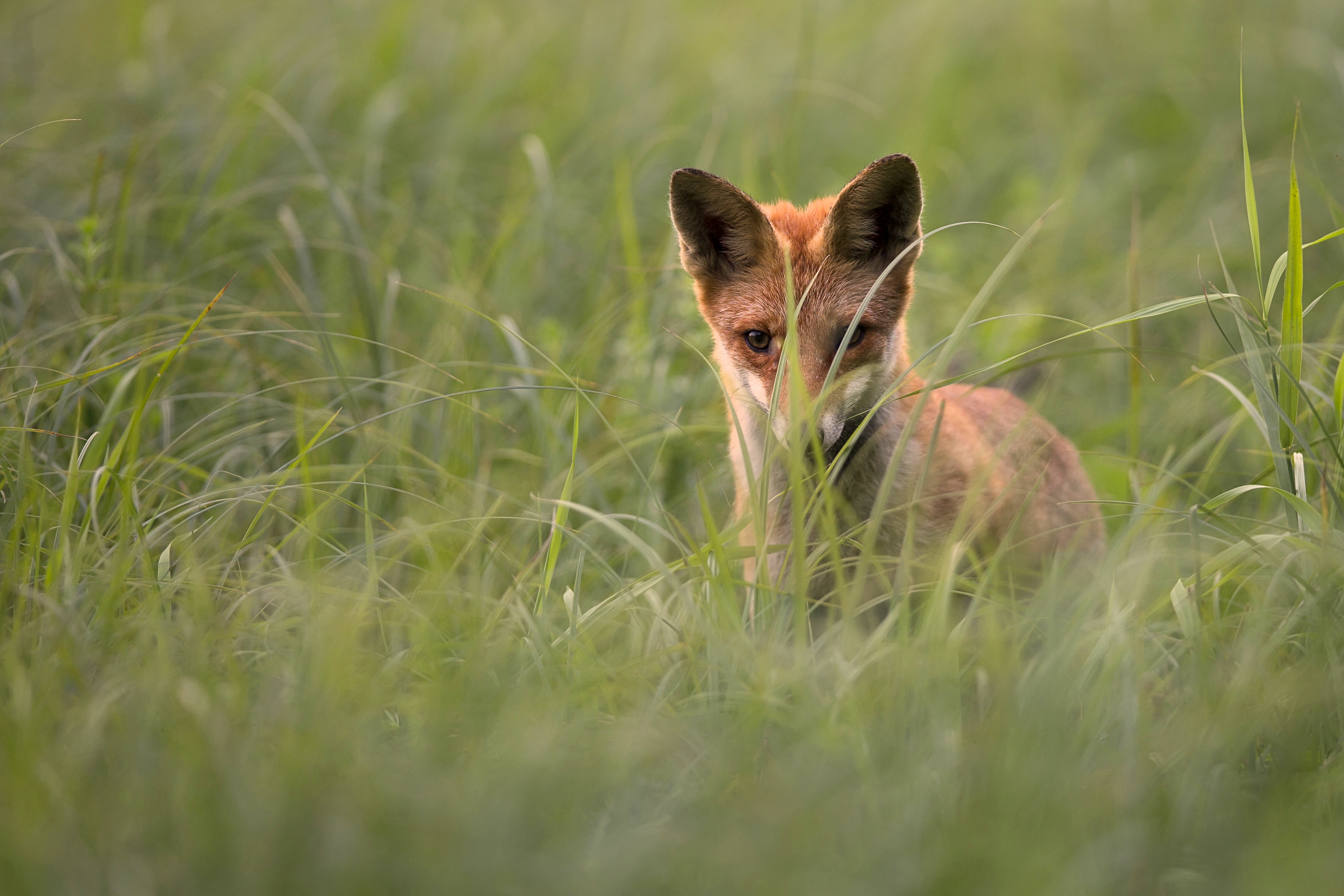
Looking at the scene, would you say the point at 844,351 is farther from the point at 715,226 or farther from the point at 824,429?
the point at 715,226

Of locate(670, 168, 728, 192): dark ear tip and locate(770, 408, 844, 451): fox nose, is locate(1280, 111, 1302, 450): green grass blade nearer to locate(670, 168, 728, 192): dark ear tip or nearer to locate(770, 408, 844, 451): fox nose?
locate(770, 408, 844, 451): fox nose

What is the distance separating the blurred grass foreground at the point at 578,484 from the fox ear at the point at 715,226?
2.30ft

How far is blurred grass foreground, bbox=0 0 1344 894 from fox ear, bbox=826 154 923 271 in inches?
31.3

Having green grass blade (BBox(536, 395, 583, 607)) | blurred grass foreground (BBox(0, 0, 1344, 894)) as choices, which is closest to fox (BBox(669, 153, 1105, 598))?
blurred grass foreground (BBox(0, 0, 1344, 894))

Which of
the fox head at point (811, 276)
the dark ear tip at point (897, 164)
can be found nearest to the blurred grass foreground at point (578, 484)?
the fox head at point (811, 276)

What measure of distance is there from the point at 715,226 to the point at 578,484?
1.17 metres

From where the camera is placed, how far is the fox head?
314 cm

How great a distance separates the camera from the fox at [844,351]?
3.14 metres

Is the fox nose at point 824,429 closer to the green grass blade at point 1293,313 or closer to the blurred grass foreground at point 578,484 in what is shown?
the blurred grass foreground at point 578,484

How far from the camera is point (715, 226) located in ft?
11.5

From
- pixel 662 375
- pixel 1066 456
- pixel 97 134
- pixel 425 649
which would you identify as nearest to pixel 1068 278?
pixel 1066 456

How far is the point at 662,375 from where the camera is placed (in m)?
4.51

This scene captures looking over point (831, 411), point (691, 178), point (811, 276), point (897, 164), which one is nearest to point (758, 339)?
point (811, 276)

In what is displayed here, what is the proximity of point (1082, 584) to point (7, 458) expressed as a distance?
139 inches
